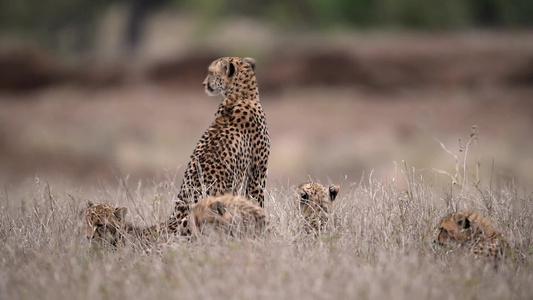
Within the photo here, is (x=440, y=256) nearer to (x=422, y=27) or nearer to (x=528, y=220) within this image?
(x=528, y=220)

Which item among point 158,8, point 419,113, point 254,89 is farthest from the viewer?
point 158,8

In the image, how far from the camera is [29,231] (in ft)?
18.7

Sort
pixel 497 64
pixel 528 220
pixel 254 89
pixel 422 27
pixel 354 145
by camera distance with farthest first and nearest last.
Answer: pixel 422 27
pixel 497 64
pixel 354 145
pixel 254 89
pixel 528 220

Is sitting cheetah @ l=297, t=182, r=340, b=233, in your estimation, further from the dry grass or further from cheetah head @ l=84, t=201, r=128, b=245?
cheetah head @ l=84, t=201, r=128, b=245

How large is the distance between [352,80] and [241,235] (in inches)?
734

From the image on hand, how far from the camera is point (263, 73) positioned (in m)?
24.0

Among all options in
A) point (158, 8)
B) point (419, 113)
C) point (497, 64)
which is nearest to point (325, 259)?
point (419, 113)

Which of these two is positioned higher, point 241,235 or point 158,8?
point 158,8

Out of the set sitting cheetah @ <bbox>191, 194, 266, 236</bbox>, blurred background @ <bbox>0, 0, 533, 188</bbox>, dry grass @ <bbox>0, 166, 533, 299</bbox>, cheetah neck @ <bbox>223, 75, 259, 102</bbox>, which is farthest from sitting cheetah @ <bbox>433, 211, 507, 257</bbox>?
blurred background @ <bbox>0, 0, 533, 188</bbox>

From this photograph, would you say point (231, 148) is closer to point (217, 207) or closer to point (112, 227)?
point (217, 207)

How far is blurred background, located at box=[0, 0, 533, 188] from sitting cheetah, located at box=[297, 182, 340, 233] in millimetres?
11182

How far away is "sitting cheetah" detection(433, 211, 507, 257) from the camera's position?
5078 mm

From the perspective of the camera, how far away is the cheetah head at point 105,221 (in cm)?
559

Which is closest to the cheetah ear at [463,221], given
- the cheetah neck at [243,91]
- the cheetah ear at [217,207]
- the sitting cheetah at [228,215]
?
the sitting cheetah at [228,215]
